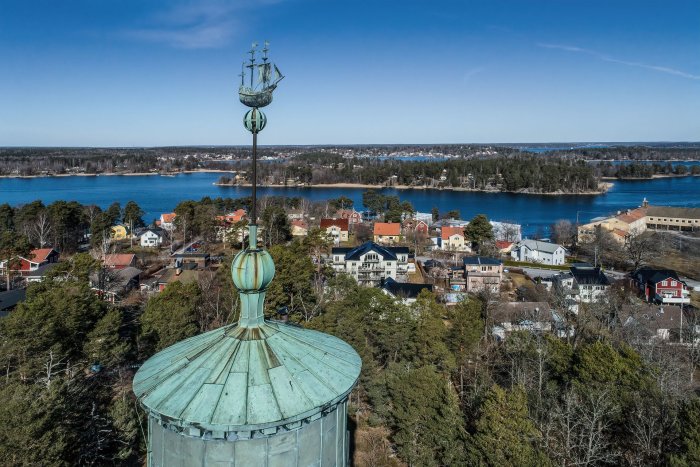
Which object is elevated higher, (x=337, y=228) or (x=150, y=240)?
(x=337, y=228)

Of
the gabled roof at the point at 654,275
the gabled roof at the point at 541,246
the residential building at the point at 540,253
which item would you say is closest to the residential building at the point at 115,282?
the residential building at the point at 540,253

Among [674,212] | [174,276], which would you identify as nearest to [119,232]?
[174,276]

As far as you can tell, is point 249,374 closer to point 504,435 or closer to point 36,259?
point 504,435

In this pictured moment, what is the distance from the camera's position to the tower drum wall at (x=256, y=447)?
1.12 meters

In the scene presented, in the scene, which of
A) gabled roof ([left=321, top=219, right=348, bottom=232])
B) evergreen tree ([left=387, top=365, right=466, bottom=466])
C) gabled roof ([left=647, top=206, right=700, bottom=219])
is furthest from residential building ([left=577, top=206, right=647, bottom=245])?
evergreen tree ([left=387, top=365, right=466, bottom=466])

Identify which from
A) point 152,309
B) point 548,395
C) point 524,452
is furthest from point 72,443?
point 548,395

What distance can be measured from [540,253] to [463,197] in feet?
88.3

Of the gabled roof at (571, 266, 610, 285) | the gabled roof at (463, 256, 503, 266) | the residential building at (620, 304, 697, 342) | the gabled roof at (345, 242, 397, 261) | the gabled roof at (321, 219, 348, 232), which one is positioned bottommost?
the residential building at (620, 304, 697, 342)

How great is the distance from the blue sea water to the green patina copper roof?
30.5 meters

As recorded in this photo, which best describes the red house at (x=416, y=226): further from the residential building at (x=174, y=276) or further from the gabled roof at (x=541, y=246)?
the residential building at (x=174, y=276)

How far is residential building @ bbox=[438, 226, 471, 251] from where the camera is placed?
23953 millimetres

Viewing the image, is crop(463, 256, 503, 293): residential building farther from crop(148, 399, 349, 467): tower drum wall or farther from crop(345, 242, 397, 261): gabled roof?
crop(148, 399, 349, 467): tower drum wall

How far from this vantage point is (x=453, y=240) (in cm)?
2409

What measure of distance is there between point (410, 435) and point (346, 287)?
6095mm
